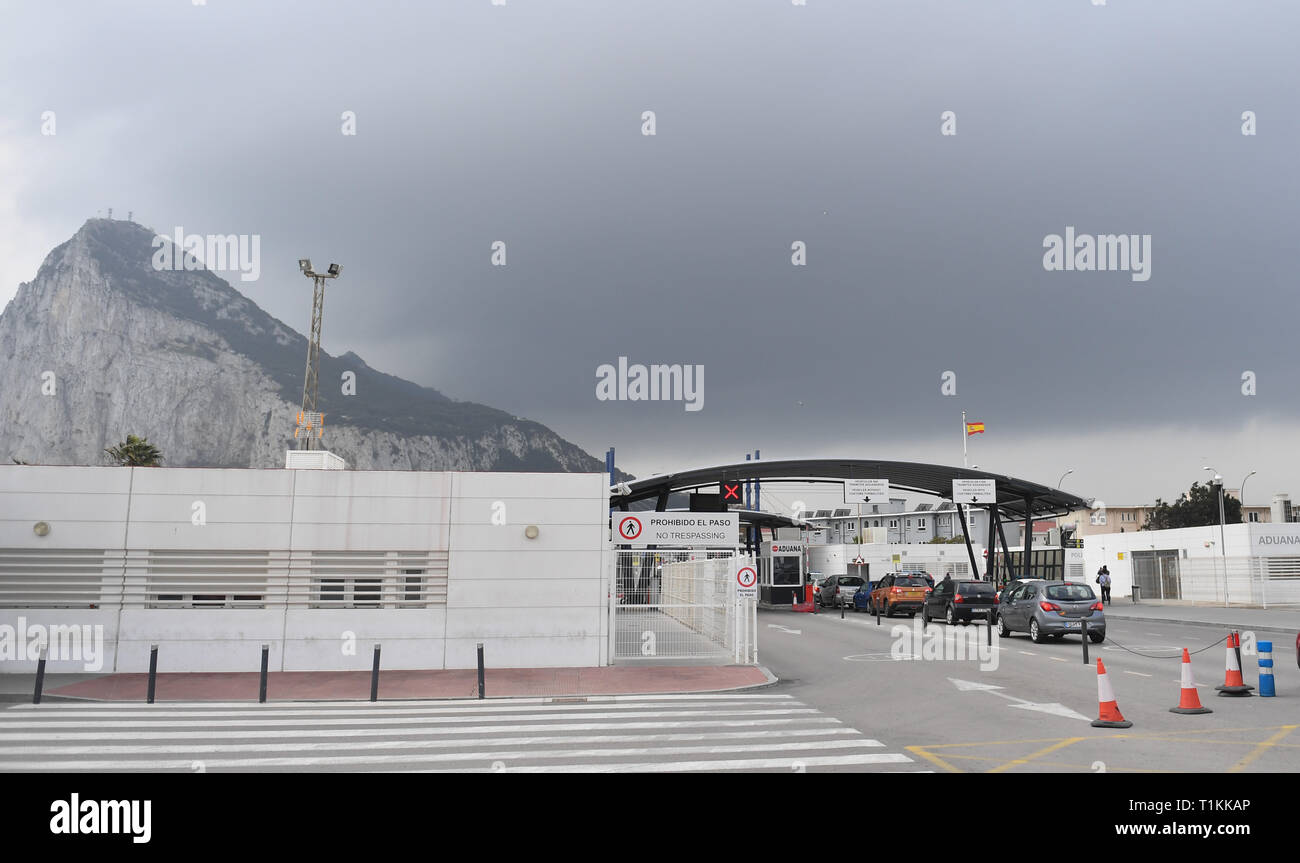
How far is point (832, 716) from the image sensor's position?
12.5m

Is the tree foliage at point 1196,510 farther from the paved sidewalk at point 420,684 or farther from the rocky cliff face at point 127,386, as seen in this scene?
the rocky cliff face at point 127,386

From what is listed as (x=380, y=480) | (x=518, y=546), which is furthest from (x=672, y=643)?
(x=380, y=480)

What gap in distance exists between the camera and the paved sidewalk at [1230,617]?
2763 cm

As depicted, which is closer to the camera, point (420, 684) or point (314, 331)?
point (420, 684)

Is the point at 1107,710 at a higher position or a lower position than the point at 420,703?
higher

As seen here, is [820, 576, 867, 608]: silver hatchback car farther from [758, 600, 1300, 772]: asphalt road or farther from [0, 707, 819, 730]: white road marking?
[0, 707, 819, 730]: white road marking

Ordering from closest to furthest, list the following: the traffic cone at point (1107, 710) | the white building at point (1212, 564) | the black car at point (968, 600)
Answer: the traffic cone at point (1107, 710)
the black car at point (968, 600)
the white building at point (1212, 564)

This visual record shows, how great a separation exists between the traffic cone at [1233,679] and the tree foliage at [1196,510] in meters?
87.9

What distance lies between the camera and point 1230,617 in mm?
31562

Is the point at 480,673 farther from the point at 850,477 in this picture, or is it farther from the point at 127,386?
the point at 127,386

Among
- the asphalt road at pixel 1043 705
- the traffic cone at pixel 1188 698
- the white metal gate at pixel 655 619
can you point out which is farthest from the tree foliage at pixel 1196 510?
the traffic cone at pixel 1188 698

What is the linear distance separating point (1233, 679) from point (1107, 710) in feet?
12.6

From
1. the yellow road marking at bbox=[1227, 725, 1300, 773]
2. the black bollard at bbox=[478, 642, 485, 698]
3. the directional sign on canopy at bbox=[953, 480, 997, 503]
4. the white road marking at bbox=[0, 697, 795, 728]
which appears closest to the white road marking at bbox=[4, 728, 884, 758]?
the white road marking at bbox=[0, 697, 795, 728]

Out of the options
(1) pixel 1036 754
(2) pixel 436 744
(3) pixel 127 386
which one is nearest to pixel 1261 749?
(1) pixel 1036 754
